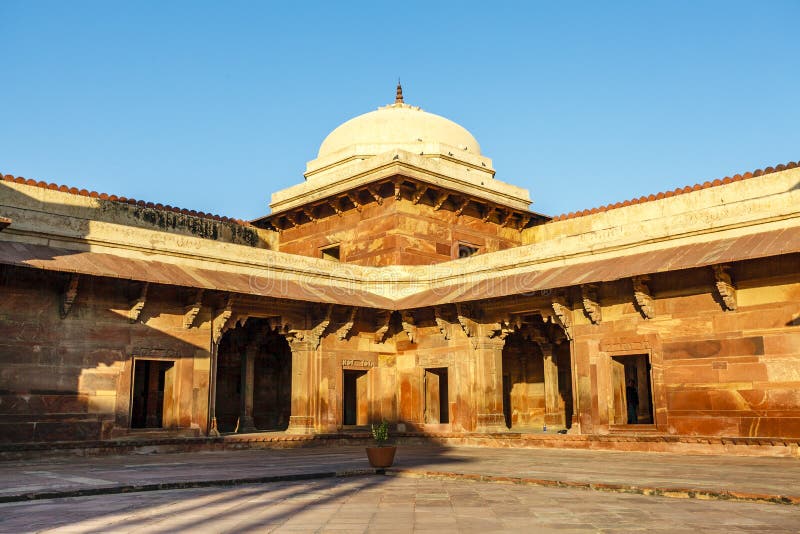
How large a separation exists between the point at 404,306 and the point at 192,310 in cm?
541

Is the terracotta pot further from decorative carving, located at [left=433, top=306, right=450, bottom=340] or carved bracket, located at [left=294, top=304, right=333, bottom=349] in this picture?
decorative carving, located at [left=433, top=306, right=450, bottom=340]

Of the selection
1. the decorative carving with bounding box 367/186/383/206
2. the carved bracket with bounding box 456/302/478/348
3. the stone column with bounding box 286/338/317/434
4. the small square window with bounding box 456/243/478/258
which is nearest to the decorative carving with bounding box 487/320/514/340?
the carved bracket with bounding box 456/302/478/348

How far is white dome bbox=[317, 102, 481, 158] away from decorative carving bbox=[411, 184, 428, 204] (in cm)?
306

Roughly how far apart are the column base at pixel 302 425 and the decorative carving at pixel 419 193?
6902 millimetres

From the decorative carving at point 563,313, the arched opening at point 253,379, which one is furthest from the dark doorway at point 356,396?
the decorative carving at point 563,313

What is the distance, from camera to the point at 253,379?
2267 centimetres

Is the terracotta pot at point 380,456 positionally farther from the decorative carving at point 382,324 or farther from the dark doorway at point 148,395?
the dark doorway at point 148,395

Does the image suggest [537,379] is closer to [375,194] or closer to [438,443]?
[438,443]

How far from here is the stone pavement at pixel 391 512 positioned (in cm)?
653

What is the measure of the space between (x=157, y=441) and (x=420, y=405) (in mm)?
6821

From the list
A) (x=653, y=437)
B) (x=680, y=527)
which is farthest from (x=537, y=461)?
(x=680, y=527)

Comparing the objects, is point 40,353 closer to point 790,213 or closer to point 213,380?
point 213,380

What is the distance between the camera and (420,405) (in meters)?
20.0

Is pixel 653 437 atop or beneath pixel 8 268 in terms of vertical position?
beneath
